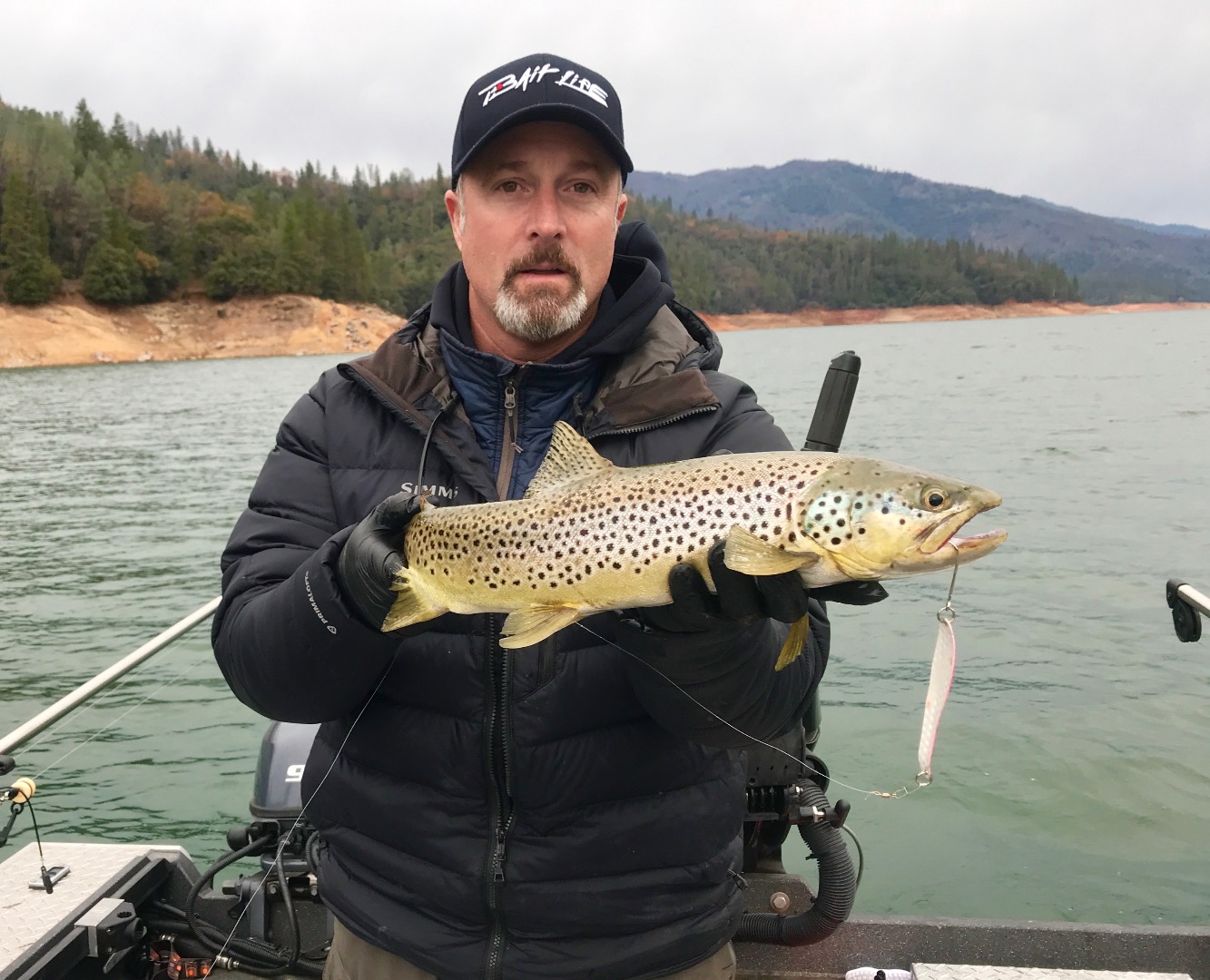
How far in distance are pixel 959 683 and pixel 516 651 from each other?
980cm

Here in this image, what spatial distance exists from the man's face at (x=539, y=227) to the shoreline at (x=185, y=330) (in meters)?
82.2

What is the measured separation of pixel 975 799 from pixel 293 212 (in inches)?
4632

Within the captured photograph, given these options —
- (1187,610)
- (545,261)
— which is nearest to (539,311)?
(545,261)

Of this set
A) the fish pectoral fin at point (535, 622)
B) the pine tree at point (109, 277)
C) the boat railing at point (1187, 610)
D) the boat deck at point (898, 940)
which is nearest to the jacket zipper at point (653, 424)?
the fish pectoral fin at point (535, 622)

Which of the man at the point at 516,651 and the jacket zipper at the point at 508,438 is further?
the jacket zipper at the point at 508,438

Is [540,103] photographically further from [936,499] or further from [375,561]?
[936,499]

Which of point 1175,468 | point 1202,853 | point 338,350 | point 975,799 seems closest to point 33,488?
point 975,799

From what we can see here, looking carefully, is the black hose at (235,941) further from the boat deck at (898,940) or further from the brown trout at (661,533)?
the brown trout at (661,533)

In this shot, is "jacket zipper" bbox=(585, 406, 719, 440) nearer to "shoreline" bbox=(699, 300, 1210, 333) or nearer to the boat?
the boat

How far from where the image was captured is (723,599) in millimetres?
2820

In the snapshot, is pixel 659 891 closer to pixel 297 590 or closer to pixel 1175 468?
pixel 297 590

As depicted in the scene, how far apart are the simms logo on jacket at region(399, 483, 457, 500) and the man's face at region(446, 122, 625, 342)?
1.90 ft

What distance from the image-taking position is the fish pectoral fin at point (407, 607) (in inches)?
118

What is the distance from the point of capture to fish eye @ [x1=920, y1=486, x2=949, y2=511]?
293 cm
